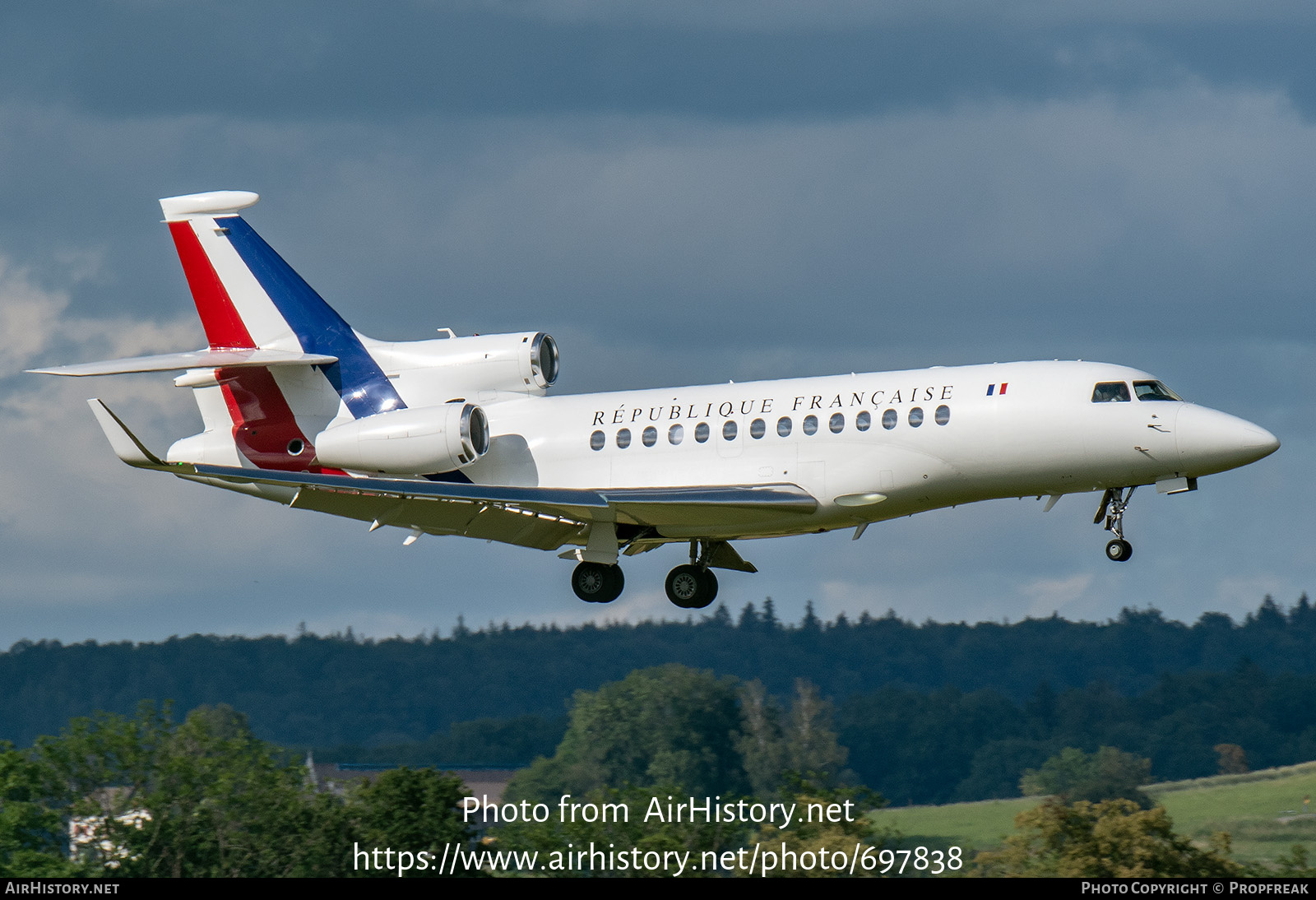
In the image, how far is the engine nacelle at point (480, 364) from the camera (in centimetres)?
3416

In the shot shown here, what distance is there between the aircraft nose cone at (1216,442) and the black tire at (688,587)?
9.44 m

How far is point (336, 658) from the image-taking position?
11362cm

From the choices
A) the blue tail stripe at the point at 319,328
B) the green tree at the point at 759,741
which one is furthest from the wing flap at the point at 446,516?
the green tree at the point at 759,741

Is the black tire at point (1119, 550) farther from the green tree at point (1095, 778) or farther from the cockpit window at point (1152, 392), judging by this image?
the green tree at point (1095, 778)

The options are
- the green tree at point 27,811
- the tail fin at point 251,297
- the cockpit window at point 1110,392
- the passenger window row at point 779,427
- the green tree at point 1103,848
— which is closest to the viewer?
the cockpit window at point 1110,392

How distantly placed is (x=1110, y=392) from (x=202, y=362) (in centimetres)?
1650

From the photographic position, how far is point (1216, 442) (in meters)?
29.1

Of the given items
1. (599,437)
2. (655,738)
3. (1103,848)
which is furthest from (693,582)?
(655,738)

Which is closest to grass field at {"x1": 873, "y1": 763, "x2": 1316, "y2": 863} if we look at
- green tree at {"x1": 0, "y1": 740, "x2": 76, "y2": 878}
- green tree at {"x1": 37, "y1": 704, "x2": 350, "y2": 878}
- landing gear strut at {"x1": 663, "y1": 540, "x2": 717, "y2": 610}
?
green tree at {"x1": 37, "y1": 704, "x2": 350, "y2": 878}

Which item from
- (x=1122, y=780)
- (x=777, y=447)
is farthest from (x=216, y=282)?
(x=1122, y=780)

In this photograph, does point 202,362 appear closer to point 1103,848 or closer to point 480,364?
point 480,364
